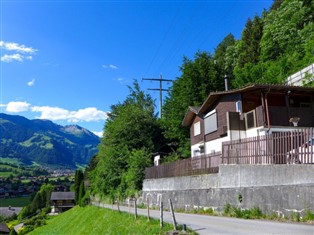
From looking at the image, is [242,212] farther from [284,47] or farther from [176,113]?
[284,47]

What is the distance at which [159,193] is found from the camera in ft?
93.9

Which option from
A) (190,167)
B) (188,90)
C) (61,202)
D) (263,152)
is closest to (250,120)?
(190,167)

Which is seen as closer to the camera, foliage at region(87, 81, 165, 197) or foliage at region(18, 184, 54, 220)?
foliage at region(87, 81, 165, 197)

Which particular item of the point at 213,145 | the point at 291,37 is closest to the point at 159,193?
the point at 213,145

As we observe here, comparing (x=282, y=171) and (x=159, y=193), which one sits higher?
(x=282, y=171)

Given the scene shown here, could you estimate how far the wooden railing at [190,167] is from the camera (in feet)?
69.9

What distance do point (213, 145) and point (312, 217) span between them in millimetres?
19751

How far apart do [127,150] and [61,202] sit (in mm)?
76003

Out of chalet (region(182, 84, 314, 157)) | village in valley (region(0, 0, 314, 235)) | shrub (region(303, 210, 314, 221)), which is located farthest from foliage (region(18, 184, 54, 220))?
shrub (region(303, 210, 314, 221))

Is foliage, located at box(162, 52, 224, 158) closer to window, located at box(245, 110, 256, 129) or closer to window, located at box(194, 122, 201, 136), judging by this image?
window, located at box(194, 122, 201, 136)

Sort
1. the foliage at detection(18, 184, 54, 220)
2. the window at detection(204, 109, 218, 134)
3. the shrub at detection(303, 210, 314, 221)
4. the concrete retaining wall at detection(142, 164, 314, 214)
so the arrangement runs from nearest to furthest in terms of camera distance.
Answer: the shrub at detection(303, 210, 314, 221) < the concrete retaining wall at detection(142, 164, 314, 214) < the window at detection(204, 109, 218, 134) < the foliage at detection(18, 184, 54, 220)

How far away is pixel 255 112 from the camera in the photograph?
25.5 metres

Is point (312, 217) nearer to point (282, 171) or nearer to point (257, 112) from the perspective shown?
point (282, 171)

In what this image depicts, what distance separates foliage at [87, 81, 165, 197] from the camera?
35.1 metres
